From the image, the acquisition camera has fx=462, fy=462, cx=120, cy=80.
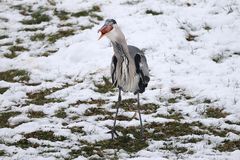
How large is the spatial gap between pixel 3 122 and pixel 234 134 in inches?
180

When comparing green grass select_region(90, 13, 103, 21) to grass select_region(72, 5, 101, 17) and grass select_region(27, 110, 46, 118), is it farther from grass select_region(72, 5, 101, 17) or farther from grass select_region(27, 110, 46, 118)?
grass select_region(27, 110, 46, 118)

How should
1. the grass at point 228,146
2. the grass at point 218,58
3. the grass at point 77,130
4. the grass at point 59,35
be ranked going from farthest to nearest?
the grass at point 59,35 < the grass at point 218,58 < the grass at point 77,130 < the grass at point 228,146

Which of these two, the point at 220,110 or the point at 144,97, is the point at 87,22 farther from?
the point at 220,110

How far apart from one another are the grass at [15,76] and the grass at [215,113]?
4.82m

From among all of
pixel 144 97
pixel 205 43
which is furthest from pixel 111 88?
pixel 205 43

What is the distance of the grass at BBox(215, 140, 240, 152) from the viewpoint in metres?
7.95

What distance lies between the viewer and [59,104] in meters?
10.2

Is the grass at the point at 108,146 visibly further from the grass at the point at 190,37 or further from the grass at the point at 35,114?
the grass at the point at 190,37

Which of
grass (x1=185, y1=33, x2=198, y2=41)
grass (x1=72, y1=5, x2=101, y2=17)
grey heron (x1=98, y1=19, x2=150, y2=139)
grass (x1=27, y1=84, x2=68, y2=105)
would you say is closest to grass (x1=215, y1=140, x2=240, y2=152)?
grey heron (x1=98, y1=19, x2=150, y2=139)

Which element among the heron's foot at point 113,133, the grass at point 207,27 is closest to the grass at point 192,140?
the heron's foot at point 113,133

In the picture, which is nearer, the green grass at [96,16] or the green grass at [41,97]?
the green grass at [41,97]

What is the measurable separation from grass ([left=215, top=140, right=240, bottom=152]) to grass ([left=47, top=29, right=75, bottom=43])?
7.55 m

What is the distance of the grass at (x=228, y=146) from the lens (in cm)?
795

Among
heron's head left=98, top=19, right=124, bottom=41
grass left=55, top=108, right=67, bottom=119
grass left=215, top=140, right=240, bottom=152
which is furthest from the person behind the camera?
grass left=55, top=108, right=67, bottom=119
